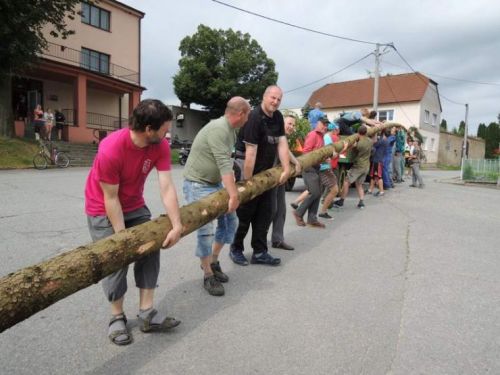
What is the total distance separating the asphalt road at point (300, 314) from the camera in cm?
271

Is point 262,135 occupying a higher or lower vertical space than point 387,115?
lower

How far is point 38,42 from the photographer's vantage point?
54.6 feet

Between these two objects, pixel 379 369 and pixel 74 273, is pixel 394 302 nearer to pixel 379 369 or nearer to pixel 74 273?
pixel 379 369

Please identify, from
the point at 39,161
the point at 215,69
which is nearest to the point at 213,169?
the point at 39,161

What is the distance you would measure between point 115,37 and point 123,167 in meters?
27.8

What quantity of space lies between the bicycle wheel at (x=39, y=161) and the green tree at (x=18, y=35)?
3389 mm

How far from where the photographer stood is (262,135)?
450 cm

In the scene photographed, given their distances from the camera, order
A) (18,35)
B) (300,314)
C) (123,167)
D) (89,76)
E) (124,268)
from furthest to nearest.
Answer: (89,76)
(18,35)
(300,314)
(124,268)
(123,167)

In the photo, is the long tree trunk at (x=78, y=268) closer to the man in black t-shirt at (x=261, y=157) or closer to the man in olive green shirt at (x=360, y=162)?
the man in black t-shirt at (x=261, y=157)

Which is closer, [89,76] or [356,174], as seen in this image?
[356,174]

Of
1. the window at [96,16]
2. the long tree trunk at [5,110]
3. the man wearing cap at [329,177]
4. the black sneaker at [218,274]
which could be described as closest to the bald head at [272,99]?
the black sneaker at [218,274]

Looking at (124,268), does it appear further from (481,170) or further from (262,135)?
(481,170)

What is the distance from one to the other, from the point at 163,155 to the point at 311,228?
170 inches

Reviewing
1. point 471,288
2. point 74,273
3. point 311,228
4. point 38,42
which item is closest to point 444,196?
point 311,228
